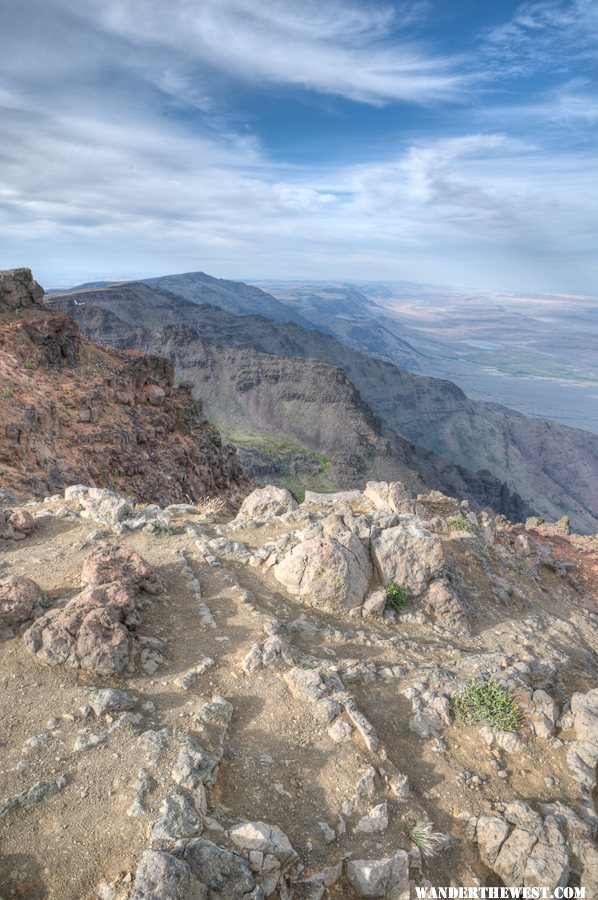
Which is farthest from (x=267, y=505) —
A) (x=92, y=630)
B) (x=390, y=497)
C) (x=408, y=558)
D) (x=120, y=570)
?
(x=92, y=630)

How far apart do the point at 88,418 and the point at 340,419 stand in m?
79.8

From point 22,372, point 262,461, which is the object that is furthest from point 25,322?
point 262,461

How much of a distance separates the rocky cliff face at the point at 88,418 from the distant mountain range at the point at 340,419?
48.7m

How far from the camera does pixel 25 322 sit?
31953 mm

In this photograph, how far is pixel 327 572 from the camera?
31.2 ft

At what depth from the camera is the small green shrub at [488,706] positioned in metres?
7.12

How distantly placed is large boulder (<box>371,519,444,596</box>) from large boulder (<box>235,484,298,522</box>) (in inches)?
121

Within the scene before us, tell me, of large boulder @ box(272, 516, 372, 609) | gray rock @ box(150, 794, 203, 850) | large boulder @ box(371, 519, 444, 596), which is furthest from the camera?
large boulder @ box(371, 519, 444, 596)

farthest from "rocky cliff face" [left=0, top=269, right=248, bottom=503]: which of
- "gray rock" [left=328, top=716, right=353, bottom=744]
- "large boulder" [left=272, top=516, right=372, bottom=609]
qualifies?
"gray rock" [left=328, top=716, right=353, bottom=744]

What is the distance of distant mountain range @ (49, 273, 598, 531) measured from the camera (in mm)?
98938

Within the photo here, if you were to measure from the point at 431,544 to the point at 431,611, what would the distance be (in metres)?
1.36

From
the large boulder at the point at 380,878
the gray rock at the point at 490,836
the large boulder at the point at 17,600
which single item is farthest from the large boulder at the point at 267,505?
the large boulder at the point at 380,878

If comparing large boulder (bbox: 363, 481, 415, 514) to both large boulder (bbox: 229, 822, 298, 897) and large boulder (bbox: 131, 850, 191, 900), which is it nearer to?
large boulder (bbox: 229, 822, 298, 897)

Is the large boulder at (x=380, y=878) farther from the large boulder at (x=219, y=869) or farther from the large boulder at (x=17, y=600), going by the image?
the large boulder at (x=17, y=600)
